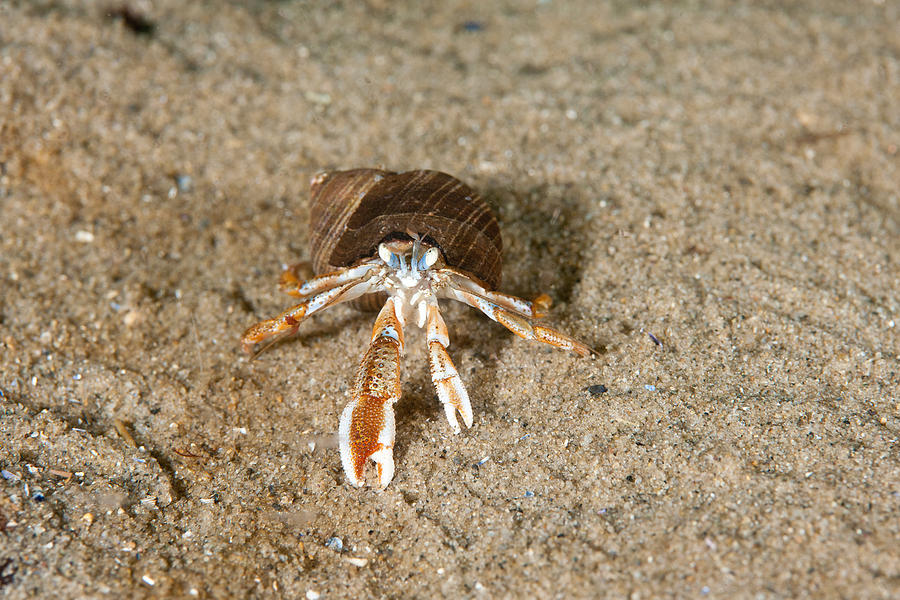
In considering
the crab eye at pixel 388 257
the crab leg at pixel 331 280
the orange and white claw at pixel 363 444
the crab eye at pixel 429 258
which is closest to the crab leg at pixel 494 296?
the crab eye at pixel 429 258

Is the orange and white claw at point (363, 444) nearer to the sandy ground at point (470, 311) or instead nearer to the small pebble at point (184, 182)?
the sandy ground at point (470, 311)

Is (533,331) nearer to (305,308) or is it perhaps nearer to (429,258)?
(429,258)

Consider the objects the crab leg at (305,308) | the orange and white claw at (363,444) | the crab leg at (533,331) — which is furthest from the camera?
the crab leg at (305,308)

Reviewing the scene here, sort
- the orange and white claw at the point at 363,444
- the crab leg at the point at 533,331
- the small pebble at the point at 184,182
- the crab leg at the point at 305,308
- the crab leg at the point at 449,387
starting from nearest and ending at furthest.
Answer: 1. the orange and white claw at the point at 363,444
2. the crab leg at the point at 449,387
3. the crab leg at the point at 533,331
4. the crab leg at the point at 305,308
5. the small pebble at the point at 184,182

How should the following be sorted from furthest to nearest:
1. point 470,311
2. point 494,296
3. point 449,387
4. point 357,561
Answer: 1. point 470,311
2. point 494,296
3. point 449,387
4. point 357,561

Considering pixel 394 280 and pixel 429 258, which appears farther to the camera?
pixel 394 280

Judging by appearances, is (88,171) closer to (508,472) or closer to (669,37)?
(508,472)

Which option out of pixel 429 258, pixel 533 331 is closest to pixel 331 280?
pixel 429 258

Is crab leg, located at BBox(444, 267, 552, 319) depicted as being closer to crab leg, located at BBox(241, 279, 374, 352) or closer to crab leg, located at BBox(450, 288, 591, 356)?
crab leg, located at BBox(450, 288, 591, 356)

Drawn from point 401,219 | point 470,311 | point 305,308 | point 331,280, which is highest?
Result: point 401,219
